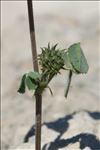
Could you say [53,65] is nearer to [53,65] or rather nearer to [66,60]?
[53,65]

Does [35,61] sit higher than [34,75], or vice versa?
[35,61]

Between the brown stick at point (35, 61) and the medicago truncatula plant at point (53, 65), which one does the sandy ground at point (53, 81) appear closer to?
the brown stick at point (35, 61)

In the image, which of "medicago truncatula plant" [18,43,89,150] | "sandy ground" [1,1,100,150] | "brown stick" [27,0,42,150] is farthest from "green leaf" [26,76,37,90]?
"sandy ground" [1,1,100,150]

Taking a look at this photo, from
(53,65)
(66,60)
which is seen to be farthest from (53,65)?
(66,60)

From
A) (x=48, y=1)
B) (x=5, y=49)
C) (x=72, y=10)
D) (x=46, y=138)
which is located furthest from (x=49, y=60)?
(x=48, y=1)

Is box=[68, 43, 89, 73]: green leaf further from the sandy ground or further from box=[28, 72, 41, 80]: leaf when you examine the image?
the sandy ground

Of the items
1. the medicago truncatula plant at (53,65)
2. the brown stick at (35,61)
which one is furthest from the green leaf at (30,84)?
the brown stick at (35,61)

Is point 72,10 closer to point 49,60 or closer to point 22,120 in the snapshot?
point 22,120

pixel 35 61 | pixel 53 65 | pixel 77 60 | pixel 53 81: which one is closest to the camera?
pixel 77 60

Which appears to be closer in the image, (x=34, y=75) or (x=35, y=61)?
(x=34, y=75)
